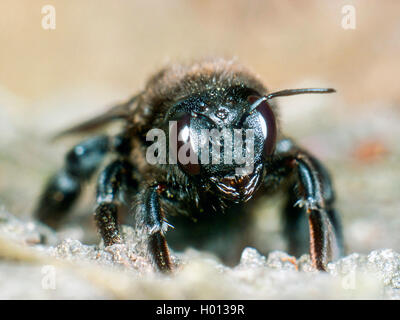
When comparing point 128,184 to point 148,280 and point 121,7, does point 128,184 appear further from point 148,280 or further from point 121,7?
point 121,7

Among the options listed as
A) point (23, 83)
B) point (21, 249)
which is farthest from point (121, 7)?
point (21, 249)

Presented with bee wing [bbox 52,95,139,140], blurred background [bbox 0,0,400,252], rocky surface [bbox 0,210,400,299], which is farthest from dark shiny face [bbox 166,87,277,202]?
blurred background [bbox 0,0,400,252]

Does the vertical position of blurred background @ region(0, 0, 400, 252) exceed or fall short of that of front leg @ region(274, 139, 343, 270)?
it exceeds it

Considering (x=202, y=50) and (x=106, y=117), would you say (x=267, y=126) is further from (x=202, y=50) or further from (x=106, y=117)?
(x=202, y=50)

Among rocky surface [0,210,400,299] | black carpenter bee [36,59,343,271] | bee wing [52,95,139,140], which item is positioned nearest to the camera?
rocky surface [0,210,400,299]

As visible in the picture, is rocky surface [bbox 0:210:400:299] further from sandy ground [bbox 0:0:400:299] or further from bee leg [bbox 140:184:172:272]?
sandy ground [bbox 0:0:400:299]

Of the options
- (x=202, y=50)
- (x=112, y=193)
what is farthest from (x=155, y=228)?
(x=202, y=50)
